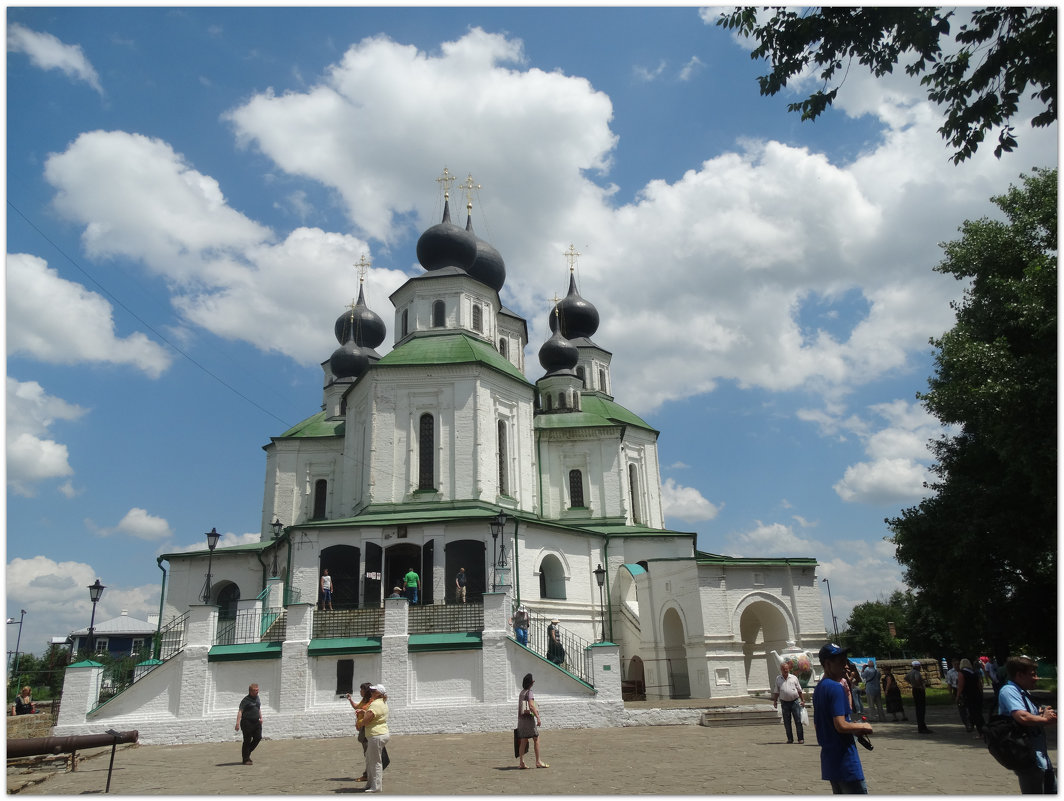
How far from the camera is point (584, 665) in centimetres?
1822

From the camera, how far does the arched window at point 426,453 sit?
2655cm

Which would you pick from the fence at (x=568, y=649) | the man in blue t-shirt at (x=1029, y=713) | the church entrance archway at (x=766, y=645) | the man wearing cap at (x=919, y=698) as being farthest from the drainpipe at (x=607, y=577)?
the man in blue t-shirt at (x=1029, y=713)

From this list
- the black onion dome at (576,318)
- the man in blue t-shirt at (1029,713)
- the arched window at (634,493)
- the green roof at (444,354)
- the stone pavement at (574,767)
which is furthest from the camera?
the black onion dome at (576,318)

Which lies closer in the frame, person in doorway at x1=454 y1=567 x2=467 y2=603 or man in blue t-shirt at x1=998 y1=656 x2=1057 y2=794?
man in blue t-shirt at x1=998 y1=656 x2=1057 y2=794

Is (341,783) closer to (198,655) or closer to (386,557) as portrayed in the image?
(198,655)

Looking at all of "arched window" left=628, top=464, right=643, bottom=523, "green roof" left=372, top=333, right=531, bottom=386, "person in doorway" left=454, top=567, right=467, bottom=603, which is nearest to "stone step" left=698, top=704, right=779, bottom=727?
"person in doorway" left=454, top=567, right=467, bottom=603

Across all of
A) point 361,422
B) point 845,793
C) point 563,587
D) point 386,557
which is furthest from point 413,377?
point 845,793

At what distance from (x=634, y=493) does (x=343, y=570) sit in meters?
15.2

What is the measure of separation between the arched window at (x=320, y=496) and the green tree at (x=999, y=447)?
2110cm

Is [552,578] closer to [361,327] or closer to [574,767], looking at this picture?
[574,767]

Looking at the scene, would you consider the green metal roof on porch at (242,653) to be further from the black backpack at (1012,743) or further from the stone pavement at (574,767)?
the black backpack at (1012,743)

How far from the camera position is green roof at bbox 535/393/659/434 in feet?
108

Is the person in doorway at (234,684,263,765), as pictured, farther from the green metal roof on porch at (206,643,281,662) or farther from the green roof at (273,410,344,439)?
the green roof at (273,410,344,439)

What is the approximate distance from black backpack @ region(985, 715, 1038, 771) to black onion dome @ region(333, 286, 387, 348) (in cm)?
3486
